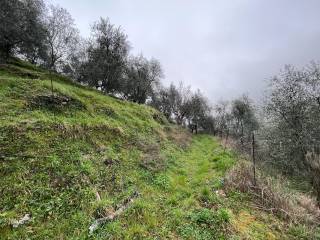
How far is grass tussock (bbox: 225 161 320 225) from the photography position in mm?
9969

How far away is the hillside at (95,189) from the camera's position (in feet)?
→ 25.3

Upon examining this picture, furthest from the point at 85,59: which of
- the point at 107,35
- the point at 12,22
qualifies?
the point at 12,22

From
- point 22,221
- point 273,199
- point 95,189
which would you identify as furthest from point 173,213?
point 22,221

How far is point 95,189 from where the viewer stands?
9578mm

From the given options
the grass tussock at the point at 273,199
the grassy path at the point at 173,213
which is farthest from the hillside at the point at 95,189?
the grass tussock at the point at 273,199

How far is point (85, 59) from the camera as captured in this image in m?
45.4

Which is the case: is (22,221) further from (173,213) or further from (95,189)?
(173,213)

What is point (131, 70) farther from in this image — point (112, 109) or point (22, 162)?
point (22, 162)

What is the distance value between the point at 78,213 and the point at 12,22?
2263 centimetres

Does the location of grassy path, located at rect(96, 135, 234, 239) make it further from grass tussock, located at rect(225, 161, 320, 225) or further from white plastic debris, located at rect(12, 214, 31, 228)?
white plastic debris, located at rect(12, 214, 31, 228)

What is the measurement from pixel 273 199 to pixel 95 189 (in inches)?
277

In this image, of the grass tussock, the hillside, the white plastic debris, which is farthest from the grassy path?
the white plastic debris

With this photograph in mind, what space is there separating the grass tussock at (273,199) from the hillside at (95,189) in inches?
19.1

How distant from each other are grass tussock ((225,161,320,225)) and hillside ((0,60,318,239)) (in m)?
0.49
